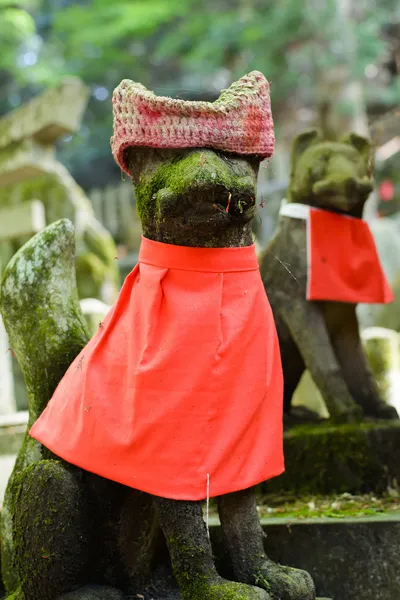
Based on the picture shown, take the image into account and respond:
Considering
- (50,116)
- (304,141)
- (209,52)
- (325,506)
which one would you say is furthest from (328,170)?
(209,52)

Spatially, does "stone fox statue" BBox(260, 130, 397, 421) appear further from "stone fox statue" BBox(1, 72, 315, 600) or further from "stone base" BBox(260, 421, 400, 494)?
"stone fox statue" BBox(1, 72, 315, 600)

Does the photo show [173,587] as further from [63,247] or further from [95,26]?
[95,26]

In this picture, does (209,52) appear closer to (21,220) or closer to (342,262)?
(21,220)

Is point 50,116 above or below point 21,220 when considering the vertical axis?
above

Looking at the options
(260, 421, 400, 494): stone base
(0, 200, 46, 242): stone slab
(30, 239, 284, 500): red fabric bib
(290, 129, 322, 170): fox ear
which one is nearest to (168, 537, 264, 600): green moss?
(30, 239, 284, 500): red fabric bib

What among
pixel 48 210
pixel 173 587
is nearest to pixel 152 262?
pixel 173 587

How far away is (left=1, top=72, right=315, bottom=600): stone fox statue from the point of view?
183 centimetres

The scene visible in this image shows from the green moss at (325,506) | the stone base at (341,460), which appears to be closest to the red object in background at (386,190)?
the stone base at (341,460)

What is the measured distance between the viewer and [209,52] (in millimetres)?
10953

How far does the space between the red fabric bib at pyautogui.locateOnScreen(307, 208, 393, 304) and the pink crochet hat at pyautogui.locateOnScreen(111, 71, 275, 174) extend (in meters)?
1.00

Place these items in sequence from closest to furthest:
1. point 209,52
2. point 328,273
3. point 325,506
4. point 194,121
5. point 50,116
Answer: point 194,121, point 325,506, point 328,273, point 50,116, point 209,52

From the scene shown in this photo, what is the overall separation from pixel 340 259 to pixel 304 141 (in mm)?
557

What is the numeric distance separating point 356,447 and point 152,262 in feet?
4.18

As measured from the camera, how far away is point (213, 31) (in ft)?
35.5
